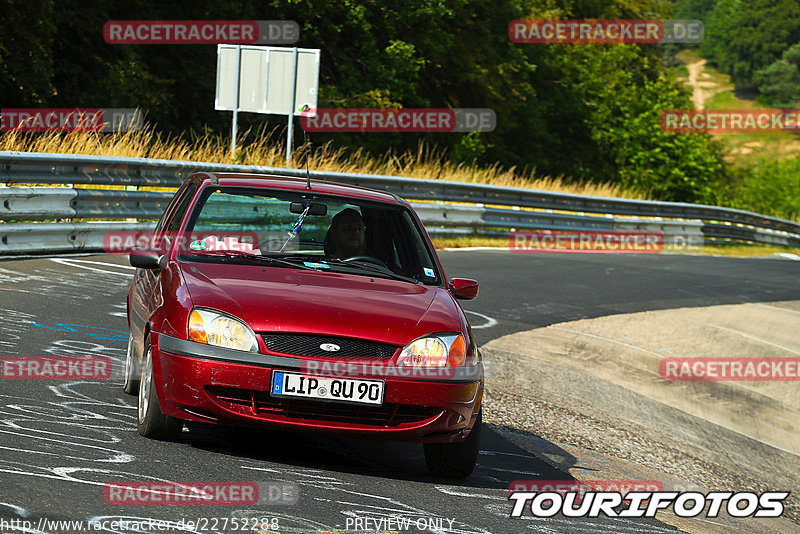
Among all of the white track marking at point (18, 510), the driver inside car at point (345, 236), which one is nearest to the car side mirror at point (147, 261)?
the driver inside car at point (345, 236)

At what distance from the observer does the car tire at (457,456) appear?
20.2ft

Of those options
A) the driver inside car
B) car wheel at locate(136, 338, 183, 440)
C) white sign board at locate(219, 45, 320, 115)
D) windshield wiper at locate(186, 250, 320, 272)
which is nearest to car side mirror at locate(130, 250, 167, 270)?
windshield wiper at locate(186, 250, 320, 272)

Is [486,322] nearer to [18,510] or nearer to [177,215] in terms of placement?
[177,215]

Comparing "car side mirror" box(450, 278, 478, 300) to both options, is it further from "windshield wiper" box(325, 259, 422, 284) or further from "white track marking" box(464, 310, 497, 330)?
"white track marking" box(464, 310, 497, 330)

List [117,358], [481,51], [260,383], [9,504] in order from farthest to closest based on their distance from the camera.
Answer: [481,51]
[117,358]
[260,383]
[9,504]

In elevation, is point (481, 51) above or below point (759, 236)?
above

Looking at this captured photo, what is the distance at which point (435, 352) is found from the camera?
19.3 feet

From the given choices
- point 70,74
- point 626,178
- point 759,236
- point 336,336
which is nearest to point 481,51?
point 626,178

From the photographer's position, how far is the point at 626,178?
1973 inches

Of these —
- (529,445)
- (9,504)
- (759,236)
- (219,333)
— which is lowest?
(759,236)

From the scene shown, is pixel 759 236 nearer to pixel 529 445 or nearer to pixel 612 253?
pixel 612 253

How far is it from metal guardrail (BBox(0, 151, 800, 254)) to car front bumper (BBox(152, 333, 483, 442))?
7.83 metres

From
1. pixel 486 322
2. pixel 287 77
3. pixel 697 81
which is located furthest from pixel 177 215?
pixel 697 81

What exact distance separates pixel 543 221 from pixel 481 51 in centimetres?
2198
